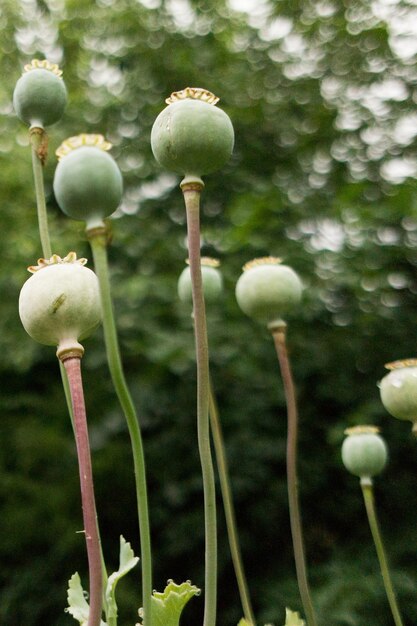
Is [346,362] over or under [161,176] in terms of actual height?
under

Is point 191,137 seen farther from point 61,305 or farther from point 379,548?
point 379,548

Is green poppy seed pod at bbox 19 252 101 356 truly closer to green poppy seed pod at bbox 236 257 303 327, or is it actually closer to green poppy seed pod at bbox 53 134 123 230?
green poppy seed pod at bbox 53 134 123 230

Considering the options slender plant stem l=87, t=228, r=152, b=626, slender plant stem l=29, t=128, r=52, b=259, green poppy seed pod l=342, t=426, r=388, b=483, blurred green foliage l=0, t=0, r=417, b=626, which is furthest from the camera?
blurred green foliage l=0, t=0, r=417, b=626

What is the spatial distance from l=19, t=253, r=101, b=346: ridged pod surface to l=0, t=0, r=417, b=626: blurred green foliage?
8.39 ft

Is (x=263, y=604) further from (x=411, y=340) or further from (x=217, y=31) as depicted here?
(x=217, y=31)

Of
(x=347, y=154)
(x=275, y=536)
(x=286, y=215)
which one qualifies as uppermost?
(x=347, y=154)

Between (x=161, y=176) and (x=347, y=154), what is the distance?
1.08 m

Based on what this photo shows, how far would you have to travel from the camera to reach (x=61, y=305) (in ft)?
3.09

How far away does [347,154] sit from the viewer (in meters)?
4.66

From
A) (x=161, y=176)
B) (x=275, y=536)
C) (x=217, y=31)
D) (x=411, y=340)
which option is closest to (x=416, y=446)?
(x=411, y=340)

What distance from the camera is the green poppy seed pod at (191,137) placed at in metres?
0.98

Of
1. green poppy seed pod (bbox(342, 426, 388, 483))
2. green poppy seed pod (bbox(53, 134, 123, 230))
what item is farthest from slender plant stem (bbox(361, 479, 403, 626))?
green poppy seed pod (bbox(53, 134, 123, 230))

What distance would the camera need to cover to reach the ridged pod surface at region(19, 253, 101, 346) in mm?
943

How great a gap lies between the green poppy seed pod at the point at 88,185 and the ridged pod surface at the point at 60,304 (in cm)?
14
